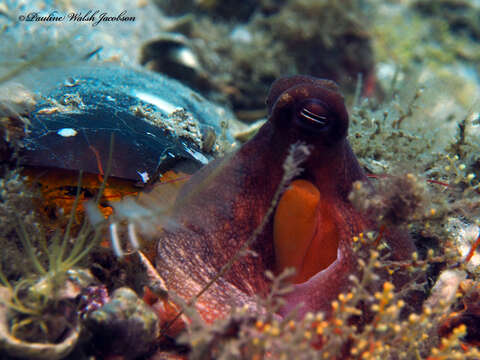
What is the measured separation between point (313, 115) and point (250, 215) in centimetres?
67

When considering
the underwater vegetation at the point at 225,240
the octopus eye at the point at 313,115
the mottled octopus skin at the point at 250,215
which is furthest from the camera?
the mottled octopus skin at the point at 250,215

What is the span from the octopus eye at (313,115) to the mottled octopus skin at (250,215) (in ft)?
0.20

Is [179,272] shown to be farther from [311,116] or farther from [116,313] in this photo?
[311,116]

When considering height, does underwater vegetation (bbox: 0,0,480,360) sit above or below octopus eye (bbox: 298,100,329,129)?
below

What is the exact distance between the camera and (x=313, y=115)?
1.69 meters

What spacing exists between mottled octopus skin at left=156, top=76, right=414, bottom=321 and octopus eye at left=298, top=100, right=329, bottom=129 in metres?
0.06

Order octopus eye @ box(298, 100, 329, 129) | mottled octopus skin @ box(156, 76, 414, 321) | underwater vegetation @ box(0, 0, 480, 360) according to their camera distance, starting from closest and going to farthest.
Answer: underwater vegetation @ box(0, 0, 480, 360) < octopus eye @ box(298, 100, 329, 129) < mottled octopus skin @ box(156, 76, 414, 321)

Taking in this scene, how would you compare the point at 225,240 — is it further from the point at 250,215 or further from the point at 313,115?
the point at 313,115

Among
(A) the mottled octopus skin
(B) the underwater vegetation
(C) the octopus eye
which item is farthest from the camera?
(A) the mottled octopus skin

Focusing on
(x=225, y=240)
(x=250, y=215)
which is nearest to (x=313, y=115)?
(x=250, y=215)

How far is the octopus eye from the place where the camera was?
1.68 meters

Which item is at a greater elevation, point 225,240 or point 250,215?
point 250,215

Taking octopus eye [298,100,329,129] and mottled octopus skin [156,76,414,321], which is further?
mottled octopus skin [156,76,414,321]

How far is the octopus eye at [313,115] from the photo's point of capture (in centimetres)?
168
